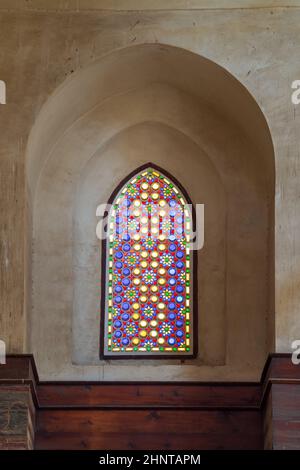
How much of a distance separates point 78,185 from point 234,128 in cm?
150

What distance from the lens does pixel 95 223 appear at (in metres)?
15.3

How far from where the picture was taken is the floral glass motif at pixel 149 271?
1503cm

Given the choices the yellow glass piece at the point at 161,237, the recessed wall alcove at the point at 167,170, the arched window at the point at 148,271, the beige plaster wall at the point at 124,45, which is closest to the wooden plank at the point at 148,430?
the recessed wall alcove at the point at 167,170

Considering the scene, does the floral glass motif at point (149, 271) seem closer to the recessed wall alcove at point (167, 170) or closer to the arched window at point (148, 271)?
the arched window at point (148, 271)

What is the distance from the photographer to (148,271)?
1519cm

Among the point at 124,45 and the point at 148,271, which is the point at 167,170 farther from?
the point at 124,45

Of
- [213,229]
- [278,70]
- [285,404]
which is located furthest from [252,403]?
[278,70]

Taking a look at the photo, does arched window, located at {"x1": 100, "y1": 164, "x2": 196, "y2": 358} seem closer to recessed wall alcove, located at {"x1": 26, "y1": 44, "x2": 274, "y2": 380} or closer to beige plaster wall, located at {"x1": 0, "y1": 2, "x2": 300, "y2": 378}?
recessed wall alcove, located at {"x1": 26, "y1": 44, "x2": 274, "y2": 380}

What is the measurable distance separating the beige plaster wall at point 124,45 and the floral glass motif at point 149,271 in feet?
2.56

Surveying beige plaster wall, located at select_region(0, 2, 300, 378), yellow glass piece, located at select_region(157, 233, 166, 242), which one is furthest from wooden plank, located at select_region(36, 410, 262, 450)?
yellow glass piece, located at select_region(157, 233, 166, 242)

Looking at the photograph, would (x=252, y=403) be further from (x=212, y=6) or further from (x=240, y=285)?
(x=212, y=6)

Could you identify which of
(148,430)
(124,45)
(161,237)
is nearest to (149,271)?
(161,237)

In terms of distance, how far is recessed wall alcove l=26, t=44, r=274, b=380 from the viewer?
14750 mm

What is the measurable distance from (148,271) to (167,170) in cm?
96
